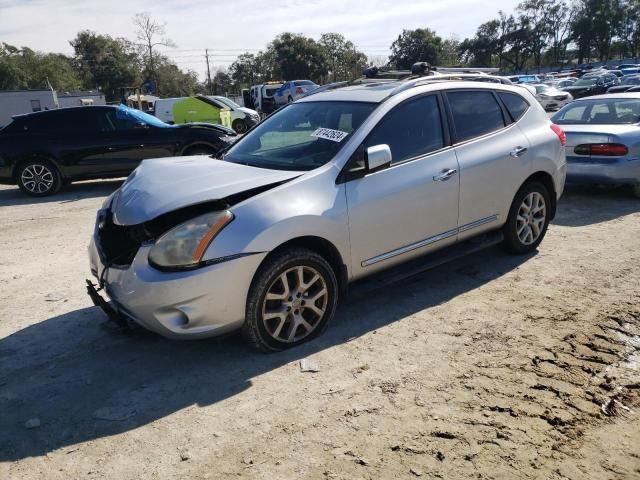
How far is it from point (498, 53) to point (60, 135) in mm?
99871

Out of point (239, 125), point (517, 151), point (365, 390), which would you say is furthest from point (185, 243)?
point (239, 125)

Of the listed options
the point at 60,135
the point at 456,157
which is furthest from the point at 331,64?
the point at 456,157

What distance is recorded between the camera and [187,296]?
3078mm

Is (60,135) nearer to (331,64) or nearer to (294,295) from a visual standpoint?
(294,295)

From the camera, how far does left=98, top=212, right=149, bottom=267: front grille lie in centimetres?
332

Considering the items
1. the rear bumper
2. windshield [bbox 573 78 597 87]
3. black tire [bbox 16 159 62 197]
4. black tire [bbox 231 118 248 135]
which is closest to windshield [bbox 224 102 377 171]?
the rear bumper

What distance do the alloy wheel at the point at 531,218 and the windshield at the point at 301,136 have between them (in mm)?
2085

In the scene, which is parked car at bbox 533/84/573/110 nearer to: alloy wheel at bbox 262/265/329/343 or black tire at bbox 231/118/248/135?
black tire at bbox 231/118/248/135

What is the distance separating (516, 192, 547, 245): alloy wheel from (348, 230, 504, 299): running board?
279 mm

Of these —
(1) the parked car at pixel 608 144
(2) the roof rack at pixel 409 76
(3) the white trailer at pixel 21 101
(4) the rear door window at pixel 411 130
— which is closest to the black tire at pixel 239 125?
(1) the parked car at pixel 608 144

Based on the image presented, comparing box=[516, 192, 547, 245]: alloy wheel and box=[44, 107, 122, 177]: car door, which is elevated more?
box=[44, 107, 122, 177]: car door

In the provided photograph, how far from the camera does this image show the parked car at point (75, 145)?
31.4 feet

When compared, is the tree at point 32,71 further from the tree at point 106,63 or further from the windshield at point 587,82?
the windshield at point 587,82

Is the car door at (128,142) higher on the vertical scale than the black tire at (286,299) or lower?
higher
